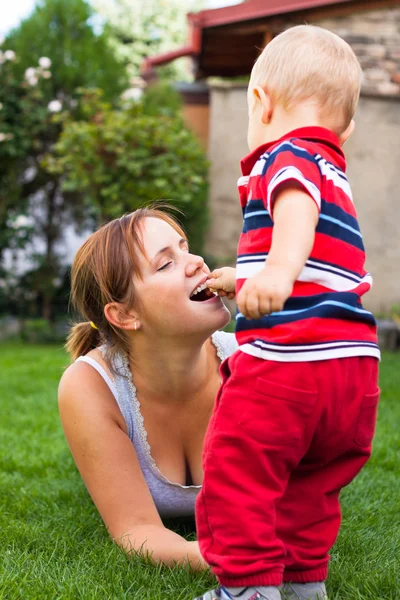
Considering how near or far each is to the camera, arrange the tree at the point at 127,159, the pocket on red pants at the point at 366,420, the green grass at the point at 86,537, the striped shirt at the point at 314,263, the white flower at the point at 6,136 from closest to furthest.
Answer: the striped shirt at the point at 314,263 → the pocket on red pants at the point at 366,420 → the green grass at the point at 86,537 → the tree at the point at 127,159 → the white flower at the point at 6,136

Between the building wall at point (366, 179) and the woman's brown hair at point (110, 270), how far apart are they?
6050mm

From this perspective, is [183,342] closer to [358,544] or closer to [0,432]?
[358,544]

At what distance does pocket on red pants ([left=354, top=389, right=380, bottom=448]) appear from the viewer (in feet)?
5.22

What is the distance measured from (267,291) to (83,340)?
136 cm

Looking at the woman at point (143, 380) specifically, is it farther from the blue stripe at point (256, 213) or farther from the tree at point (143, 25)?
the tree at point (143, 25)

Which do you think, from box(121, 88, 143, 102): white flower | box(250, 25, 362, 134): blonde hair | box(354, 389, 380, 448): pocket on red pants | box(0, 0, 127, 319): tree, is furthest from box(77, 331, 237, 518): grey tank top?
box(0, 0, 127, 319): tree

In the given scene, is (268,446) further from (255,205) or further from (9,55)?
(9,55)

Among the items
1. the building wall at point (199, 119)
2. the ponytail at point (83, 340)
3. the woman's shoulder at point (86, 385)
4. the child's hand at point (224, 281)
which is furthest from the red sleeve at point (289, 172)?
the building wall at point (199, 119)

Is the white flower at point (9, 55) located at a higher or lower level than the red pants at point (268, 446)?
higher

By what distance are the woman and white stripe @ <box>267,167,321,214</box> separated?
70 centimetres

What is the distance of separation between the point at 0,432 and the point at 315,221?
2.90 meters

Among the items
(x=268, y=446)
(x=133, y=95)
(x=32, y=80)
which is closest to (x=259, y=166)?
(x=268, y=446)

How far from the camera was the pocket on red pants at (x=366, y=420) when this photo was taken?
1.59 metres

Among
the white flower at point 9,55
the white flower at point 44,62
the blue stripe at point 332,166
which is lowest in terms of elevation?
the blue stripe at point 332,166
